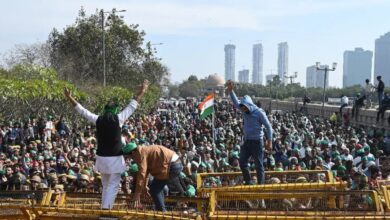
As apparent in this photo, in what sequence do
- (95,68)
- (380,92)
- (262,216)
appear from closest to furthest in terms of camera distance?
(262,216)
(380,92)
(95,68)

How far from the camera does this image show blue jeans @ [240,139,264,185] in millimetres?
8141

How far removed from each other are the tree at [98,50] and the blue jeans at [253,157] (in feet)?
128

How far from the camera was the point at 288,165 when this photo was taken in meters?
14.5

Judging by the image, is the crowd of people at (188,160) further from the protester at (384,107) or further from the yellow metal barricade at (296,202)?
the protester at (384,107)

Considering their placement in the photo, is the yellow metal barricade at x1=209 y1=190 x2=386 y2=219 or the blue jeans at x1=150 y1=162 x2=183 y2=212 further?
the blue jeans at x1=150 y1=162 x2=183 y2=212

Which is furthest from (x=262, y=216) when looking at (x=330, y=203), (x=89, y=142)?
(x=89, y=142)

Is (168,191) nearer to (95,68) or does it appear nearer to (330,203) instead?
(330,203)

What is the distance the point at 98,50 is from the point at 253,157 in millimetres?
42416

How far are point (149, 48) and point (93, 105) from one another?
19.4 m

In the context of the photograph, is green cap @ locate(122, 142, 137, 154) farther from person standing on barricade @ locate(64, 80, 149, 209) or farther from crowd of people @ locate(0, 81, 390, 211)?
crowd of people @ locate(0, 81, 390, 211)

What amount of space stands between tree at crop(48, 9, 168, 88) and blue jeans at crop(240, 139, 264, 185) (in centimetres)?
3909

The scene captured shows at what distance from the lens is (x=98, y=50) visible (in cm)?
4941

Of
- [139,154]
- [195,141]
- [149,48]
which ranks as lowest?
[195,141]

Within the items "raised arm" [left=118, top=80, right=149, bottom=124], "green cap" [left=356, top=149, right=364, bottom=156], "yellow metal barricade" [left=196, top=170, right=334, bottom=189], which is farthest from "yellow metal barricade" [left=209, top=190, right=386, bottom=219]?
"green cap" [left=356, top=149, right=364, bottom=156]
